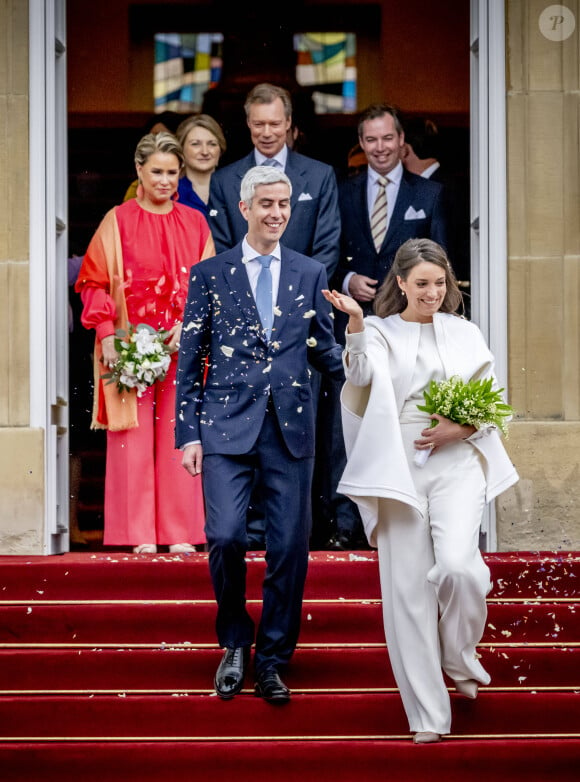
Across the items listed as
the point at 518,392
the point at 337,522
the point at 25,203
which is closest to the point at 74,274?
the point at 25,203

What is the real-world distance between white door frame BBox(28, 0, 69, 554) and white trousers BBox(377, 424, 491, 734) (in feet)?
9.20

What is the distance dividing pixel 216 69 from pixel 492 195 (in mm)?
3262

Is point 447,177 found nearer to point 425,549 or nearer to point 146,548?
point 146,548

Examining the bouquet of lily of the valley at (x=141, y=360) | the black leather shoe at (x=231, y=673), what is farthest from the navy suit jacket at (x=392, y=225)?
the black leather shoe at (x=231, y=673)

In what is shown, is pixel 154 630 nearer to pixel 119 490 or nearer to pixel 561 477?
pixel 119 490

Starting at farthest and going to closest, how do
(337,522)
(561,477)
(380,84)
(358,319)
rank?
(380,84), (337,522), (561,477), (358,319)

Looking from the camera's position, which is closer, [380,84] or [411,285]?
[411,285]

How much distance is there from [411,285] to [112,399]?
277 centimetres

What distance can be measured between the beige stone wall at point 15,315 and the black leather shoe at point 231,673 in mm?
2278

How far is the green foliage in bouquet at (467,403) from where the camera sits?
5.87 meters

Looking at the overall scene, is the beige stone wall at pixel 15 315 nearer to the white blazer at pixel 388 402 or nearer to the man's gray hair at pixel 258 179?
the man's gray hair at pixel 258 179

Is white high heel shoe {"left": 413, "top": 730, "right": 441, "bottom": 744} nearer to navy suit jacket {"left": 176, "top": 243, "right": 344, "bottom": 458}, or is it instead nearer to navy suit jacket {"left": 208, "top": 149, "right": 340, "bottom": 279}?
navy suit jacket {"left": 176, "top": 243, "right": 344, "bottom": 458}

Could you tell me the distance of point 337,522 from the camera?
29.3 ft

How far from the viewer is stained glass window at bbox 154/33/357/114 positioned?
35.2 feet
